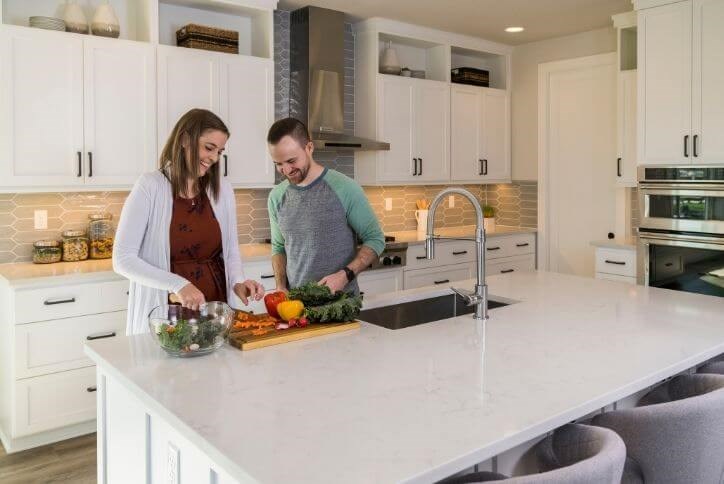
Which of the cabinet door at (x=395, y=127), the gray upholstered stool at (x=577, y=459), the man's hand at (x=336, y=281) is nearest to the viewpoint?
the gray upholstered stool at (x=577, y=459)

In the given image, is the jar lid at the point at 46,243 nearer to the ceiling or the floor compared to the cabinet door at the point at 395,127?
nearer to the floor

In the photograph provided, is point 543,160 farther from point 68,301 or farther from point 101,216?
point 68,301

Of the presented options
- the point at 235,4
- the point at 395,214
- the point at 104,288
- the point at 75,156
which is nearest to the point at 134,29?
the point at 235,4

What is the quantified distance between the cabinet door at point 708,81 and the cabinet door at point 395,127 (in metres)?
2.04

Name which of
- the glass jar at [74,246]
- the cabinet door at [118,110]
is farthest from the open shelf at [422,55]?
the glass jar at [74,246]

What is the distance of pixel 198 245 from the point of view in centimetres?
259

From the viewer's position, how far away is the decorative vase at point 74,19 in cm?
360

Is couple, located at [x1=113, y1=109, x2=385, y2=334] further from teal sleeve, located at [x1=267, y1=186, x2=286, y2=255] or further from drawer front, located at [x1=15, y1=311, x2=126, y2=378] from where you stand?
drawer front, located at [x1=15, y1=311, x2=126, y2=378]

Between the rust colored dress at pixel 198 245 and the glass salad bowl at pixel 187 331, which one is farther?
the rust colored dress at pixel 198 245

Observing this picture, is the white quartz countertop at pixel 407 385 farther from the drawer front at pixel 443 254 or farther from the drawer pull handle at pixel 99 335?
the drawer front at pixel 443 254

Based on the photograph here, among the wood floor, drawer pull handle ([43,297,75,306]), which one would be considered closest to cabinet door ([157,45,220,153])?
drawer pull handle ([43,297,75,306])

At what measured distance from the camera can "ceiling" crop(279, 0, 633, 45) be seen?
4477 mm

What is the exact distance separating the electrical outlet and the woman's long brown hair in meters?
1.76

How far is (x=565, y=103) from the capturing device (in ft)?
18.3
